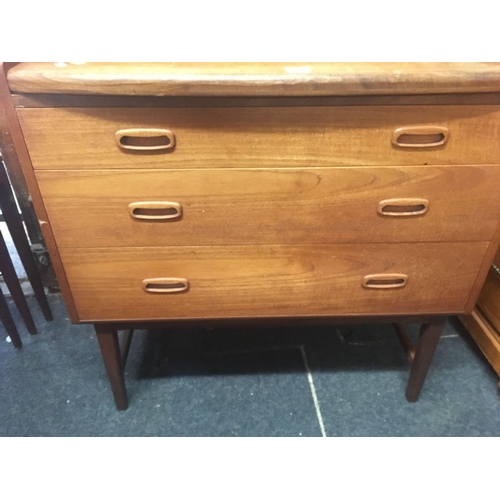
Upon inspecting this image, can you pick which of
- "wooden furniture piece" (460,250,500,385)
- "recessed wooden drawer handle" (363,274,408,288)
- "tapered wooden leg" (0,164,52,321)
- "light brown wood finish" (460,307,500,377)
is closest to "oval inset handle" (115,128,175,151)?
"recessed wooden drawer handle" (363,274,408,288)

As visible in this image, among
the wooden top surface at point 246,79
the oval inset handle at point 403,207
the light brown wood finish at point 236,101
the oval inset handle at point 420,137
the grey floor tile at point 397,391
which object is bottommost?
the grey floor tile at point 397,391

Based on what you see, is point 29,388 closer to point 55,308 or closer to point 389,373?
point 55,308

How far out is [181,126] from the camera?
2.62 ft

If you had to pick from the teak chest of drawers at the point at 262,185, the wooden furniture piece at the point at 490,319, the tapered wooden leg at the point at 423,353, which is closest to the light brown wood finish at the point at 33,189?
the teak chest of drawers at the point at 262,185

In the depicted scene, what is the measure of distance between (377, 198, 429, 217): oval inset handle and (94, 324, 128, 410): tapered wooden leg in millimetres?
672

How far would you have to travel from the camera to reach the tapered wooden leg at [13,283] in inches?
51.8

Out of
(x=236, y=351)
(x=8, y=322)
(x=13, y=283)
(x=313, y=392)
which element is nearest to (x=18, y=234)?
(x=13, y=283)

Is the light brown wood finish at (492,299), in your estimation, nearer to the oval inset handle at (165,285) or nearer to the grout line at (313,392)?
the grout line at (313,392)

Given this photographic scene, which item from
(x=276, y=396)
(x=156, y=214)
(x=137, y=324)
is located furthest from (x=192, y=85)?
(x=276, y=396)

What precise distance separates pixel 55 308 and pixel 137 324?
2.11 feet

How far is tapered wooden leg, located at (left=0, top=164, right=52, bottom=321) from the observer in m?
1.27

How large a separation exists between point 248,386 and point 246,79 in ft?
2.87

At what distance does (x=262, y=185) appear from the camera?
0.86 meters

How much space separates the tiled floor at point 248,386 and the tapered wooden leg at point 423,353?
51mm
